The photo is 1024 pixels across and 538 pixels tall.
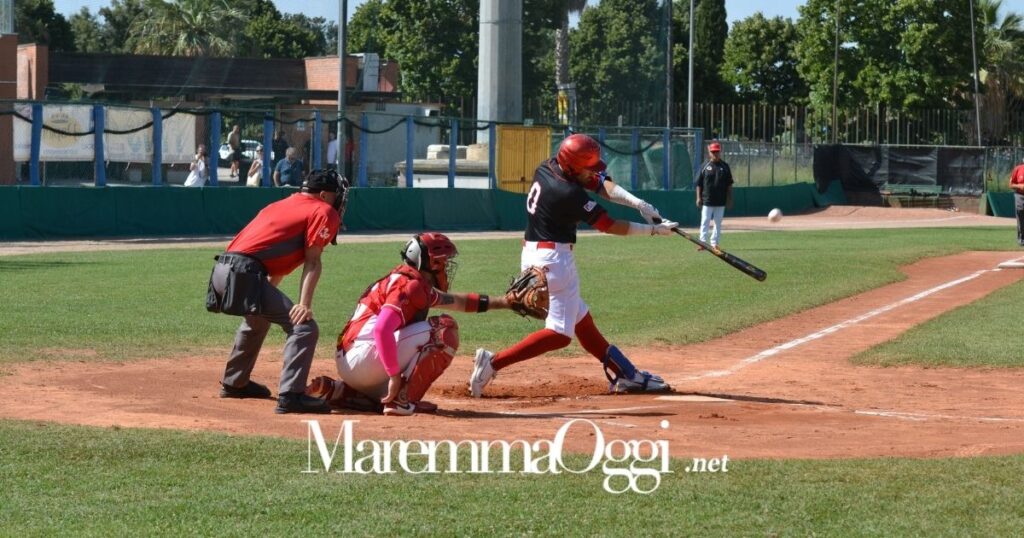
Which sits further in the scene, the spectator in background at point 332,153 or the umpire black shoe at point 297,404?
the spectator in background at point 332,153

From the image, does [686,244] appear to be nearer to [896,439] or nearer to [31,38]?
[896,439]

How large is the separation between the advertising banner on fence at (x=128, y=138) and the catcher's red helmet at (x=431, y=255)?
21739 millimetres

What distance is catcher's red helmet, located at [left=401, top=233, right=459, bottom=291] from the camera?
29.1 ft

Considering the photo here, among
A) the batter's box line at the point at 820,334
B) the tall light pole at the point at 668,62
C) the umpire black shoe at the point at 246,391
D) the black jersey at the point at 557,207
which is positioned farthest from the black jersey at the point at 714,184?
the tall light pole at the point at 668,62

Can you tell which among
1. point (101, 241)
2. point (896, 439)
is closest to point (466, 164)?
point (101, 241)

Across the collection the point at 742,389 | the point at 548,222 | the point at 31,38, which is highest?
the point at 31,38

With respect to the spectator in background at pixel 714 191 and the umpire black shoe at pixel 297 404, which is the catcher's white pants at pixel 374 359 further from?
the spectator in background at pixel 714 191

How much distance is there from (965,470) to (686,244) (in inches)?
854

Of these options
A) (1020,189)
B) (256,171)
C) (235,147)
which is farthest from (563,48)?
(1020,189)

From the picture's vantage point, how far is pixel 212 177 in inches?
1227

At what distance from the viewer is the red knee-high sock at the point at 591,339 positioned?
10.3m

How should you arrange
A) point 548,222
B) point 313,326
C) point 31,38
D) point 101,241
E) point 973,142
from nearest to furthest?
point 313,326
point 548,222
point 101,241
point 973,142
point 31,38

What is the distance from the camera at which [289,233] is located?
29.3ft

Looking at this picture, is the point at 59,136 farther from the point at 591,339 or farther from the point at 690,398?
the point at 690,398
